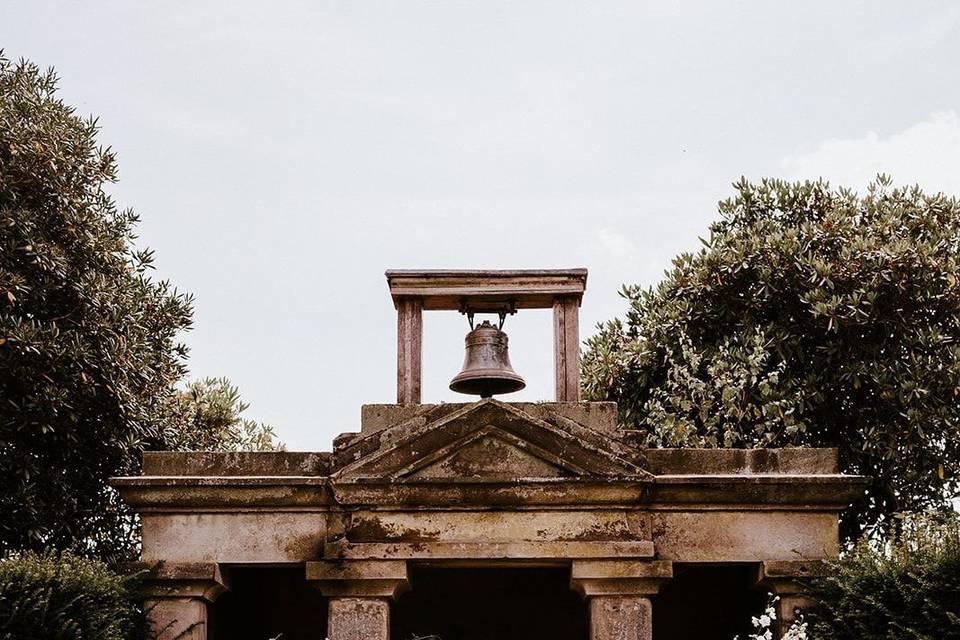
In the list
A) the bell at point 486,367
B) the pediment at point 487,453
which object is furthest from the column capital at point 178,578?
the bell at point 486,367

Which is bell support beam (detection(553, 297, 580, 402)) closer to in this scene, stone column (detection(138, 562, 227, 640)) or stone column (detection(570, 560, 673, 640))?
stone column (detection(570, 560, 673, 640))

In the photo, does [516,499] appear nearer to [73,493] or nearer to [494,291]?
[494,291]

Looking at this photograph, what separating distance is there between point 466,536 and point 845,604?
3.24 metres

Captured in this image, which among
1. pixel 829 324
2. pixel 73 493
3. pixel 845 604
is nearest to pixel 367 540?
pixel 845 604

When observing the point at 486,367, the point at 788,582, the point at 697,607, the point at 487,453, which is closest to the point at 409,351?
the point at 486,367

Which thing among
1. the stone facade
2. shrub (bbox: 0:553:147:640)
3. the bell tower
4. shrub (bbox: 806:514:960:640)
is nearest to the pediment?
the stone facade

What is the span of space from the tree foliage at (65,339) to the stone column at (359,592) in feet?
17.8

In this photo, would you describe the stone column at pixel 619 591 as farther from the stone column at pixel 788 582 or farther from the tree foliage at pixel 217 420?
the tree foliage at pixel 217 420

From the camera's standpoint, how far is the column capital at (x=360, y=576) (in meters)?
10.7

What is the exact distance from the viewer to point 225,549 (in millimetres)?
10922

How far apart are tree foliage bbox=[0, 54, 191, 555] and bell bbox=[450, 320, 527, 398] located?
5.67 m

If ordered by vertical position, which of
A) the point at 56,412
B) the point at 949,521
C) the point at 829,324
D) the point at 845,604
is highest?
the point at 829,324

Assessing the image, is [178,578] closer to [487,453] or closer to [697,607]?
[487,453]

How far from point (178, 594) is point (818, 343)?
406 inches
